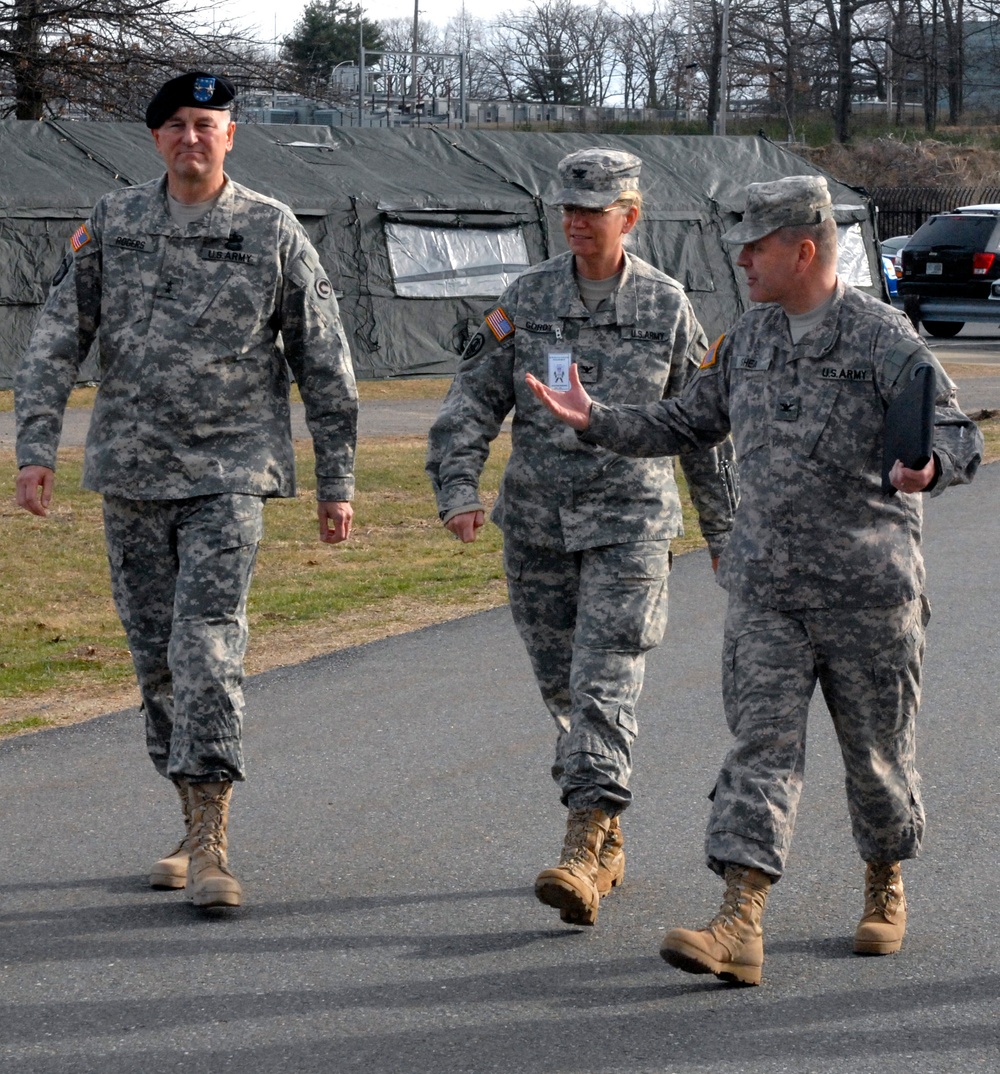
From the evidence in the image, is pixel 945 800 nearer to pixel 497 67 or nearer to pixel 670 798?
pixel 670 798

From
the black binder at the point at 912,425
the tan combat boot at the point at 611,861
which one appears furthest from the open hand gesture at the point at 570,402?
the tan combat boot at the point at 611,861

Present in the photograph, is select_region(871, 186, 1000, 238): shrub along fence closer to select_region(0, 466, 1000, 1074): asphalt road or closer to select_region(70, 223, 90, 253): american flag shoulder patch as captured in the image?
select_region(0, 466, 1000, 1074): asphalt road

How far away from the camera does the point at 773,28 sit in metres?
75.7

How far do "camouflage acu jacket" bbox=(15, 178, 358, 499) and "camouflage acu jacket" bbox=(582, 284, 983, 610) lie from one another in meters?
1.29

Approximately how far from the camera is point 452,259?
797 inches

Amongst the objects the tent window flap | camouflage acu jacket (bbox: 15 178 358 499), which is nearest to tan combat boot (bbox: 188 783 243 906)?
camouflage acu jacket (bbox: 15 178 358 499)

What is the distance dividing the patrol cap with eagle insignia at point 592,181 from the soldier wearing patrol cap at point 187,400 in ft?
2.51

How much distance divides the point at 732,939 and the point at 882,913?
19.6 inches

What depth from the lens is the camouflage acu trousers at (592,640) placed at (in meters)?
4.35

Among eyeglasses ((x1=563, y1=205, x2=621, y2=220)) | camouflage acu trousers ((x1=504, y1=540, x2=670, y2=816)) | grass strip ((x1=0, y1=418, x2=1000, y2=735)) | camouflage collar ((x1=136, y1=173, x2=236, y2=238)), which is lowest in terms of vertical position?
grass strip ((x1=0, y1=418, x2=1000, y2=735))

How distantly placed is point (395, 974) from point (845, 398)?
164cm

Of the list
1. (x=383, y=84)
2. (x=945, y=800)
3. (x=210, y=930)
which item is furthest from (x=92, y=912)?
(x=383, y=84)

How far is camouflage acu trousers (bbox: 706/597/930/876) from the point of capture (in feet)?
12.9

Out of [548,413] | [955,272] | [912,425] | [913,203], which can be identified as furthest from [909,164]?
[912,425]
